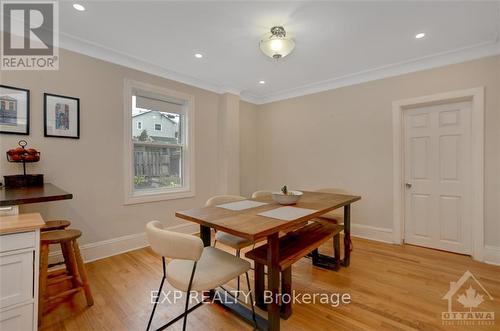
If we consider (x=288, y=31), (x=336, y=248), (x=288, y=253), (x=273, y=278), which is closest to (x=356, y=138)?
(x=336, y=248)

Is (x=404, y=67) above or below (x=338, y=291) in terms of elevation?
above

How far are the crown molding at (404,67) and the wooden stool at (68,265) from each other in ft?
11.9

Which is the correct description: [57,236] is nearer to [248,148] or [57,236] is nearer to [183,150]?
[183,150]

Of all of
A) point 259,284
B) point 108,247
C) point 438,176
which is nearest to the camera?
point 259,284

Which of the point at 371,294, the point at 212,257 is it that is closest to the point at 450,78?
the point at 371,294

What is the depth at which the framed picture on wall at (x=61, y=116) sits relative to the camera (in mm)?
2463

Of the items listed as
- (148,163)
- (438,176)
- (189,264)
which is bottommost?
(189,264)

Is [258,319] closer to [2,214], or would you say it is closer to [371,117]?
[2,214]

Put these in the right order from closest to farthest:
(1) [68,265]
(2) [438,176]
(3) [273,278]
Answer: (3) [273,278], (1) [68,265], (2) [438,176]

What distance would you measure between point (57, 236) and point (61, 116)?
146 centimetres

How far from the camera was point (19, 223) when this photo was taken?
4.63ft

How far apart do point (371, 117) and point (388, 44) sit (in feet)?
3.62

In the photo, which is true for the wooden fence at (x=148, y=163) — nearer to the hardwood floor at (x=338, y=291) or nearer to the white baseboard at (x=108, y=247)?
the white baseboard at (x=108, y=247)

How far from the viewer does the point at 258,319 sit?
1688 millimetres
